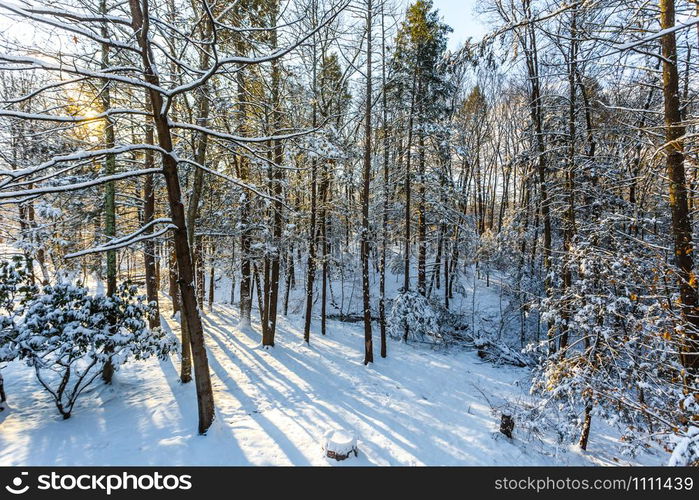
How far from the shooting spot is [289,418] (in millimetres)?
6078

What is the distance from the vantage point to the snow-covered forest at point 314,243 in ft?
13.3

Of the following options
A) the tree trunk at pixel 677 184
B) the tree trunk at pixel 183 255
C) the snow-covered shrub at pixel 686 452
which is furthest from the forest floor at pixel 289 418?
the tree trunk at pixel 677 184

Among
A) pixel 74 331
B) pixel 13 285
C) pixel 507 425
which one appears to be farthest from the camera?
pixel 507 425

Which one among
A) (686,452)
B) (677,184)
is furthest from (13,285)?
(677,184)

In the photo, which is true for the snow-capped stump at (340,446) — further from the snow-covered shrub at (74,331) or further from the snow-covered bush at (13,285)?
the snow-covered bush at (13,285)

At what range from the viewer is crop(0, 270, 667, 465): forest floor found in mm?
4715

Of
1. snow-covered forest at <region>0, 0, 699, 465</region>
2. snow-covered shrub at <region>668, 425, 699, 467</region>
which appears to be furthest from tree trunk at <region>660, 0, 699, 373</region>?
snow-covered shrub at <region>668, 425, 699, 467</region>

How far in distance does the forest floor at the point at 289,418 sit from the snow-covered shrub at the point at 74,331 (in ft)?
2.76

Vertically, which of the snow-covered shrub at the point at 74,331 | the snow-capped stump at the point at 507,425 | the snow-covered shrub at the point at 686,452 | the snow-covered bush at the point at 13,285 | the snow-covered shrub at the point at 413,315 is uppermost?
the snow-covered bush at the point at 13,285

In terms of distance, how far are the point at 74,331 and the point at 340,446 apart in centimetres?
495

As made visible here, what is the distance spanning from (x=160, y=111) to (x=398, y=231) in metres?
9.84

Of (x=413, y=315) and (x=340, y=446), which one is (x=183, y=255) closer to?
(x=340, y=446)

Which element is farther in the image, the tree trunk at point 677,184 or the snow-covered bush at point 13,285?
the snow-covered bush at point 13,285

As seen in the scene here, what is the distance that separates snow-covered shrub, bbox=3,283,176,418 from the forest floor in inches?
33.1
